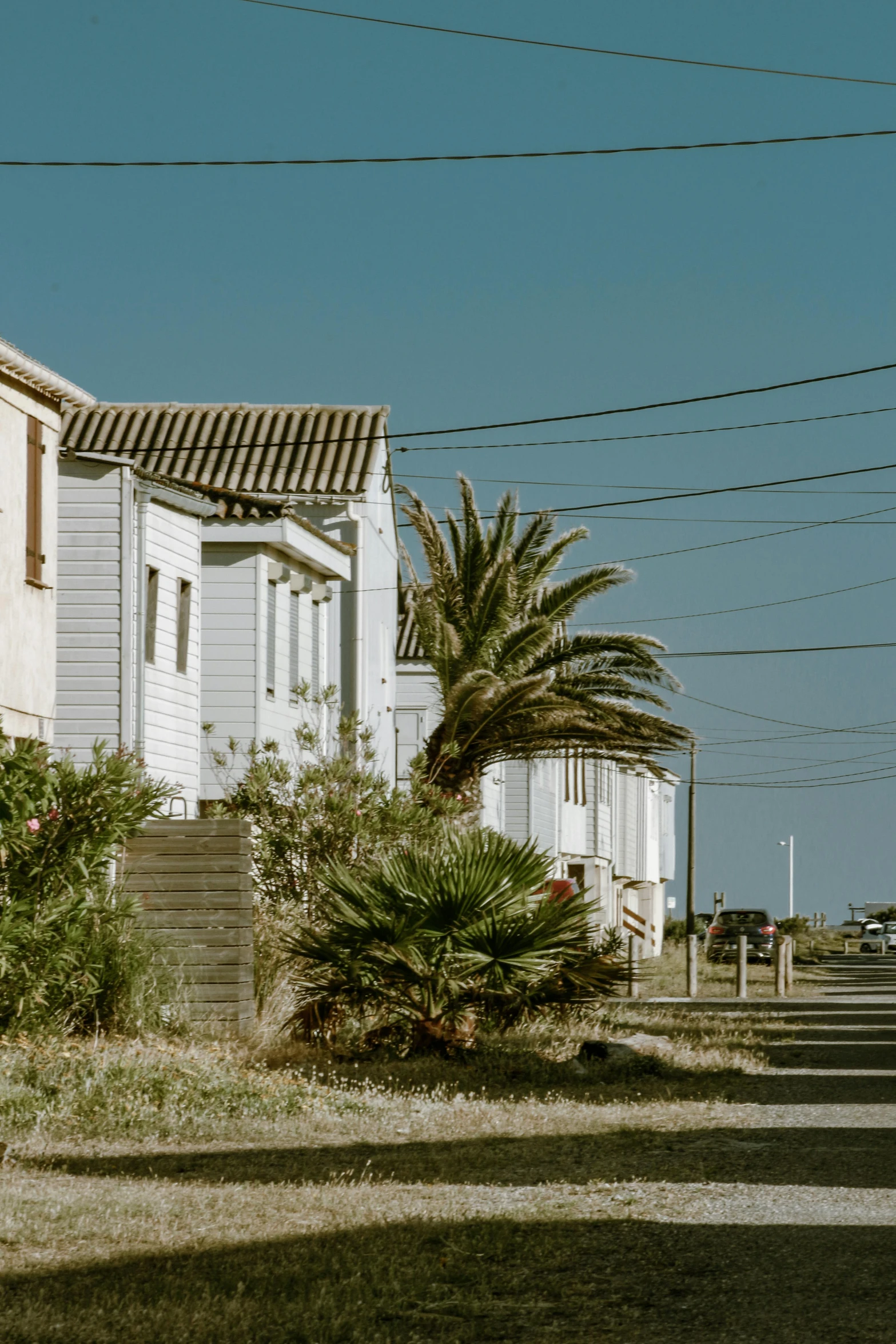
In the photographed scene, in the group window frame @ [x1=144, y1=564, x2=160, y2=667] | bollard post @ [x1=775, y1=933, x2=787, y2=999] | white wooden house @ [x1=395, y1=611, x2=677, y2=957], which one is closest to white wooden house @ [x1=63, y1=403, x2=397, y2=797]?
window frame @ [x1=144, y1=564, x2=160, y2=667]

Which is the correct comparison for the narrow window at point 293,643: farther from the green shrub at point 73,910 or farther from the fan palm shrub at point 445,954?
the green shrub at point 73,910

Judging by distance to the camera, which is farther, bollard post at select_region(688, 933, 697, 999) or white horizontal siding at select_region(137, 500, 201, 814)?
bollard post at select_region(688, 933, 697, 999)

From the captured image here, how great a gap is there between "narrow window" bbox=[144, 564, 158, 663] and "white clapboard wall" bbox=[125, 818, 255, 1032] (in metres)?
5.81

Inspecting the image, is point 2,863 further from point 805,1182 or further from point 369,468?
point 369,468

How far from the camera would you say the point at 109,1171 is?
9.55 metres

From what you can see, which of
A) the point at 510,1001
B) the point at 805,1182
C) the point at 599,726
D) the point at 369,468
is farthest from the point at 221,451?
the point at 805,1182

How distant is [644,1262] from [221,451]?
2240cm

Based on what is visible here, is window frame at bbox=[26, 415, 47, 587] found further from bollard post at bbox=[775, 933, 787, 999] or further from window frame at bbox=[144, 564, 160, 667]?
bollard post at bbox=[775, 933, 787, 999]

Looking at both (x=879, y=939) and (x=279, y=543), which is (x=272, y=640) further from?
(x=879, y=939)

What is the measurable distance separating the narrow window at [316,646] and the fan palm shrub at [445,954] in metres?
11.9

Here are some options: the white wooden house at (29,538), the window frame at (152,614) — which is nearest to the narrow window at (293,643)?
the window frame at (152,614)

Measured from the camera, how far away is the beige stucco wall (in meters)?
17.4

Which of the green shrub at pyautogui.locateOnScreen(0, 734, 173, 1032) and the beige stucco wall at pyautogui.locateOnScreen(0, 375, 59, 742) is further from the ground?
the beige stucco wall at pyautogui.locateOnScreen(0, 375, 59, 742)

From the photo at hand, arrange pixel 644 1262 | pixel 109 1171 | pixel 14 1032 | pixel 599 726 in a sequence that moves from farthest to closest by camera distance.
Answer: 1. pixel 599 726
2. pixel 14 1032
3. pixel 109 1171
4. pixel 644 1262
